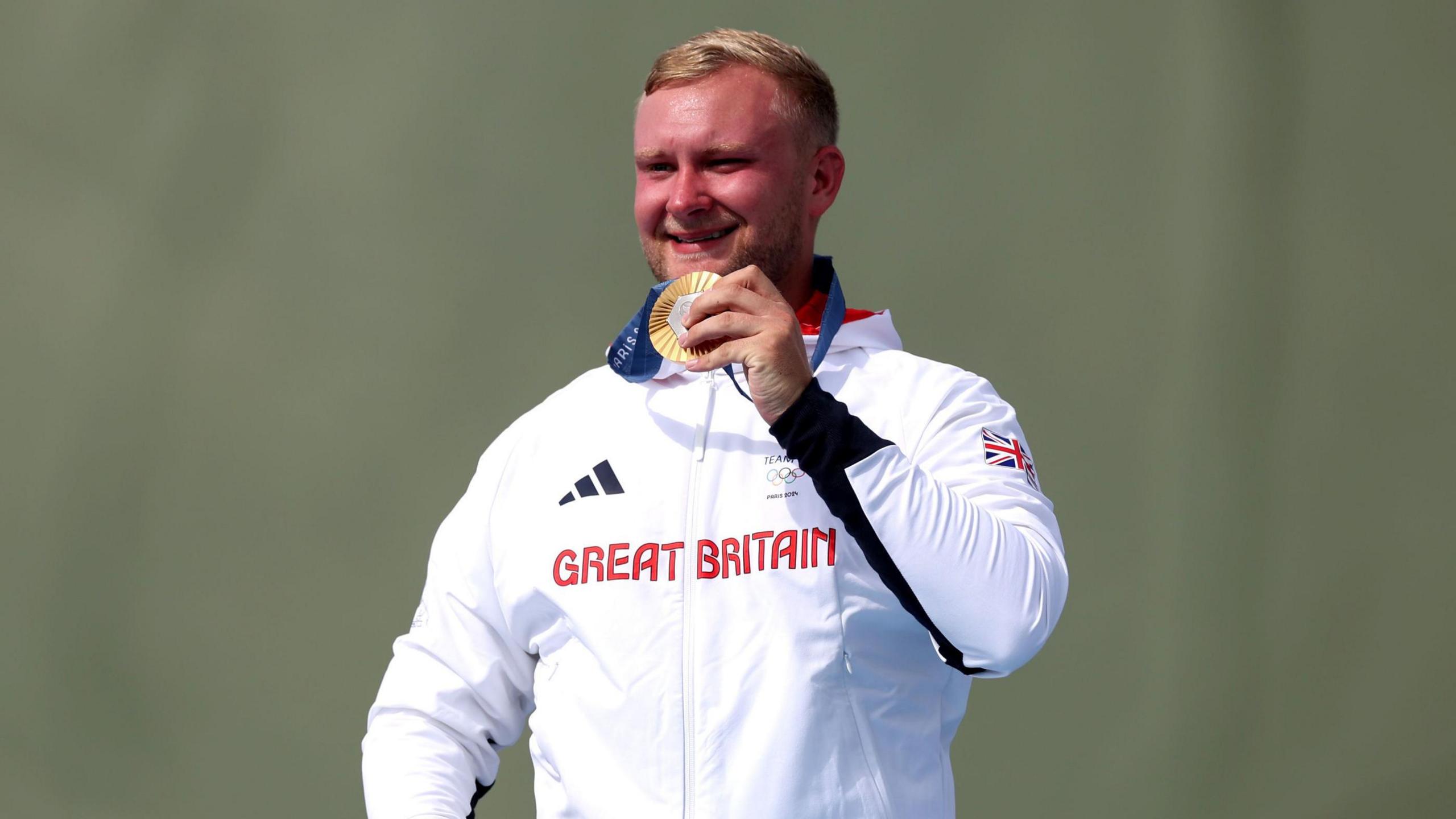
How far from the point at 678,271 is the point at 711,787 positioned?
0.58 metres

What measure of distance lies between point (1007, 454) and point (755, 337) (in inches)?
13.6

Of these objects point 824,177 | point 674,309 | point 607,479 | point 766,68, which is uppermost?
point 766,68

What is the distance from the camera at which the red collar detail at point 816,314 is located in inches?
65.3

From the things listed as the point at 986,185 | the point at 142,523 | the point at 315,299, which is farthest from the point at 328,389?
the point at 986,185

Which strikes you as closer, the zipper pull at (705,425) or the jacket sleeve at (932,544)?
the jacket sleeve at (932,544)

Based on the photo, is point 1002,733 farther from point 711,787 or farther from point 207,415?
point 207,415

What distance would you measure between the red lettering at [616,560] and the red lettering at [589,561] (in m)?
0.01

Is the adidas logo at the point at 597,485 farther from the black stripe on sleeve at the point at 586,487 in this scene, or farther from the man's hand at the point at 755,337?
the man's hand at the point at 755,337

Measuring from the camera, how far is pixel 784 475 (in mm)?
1502

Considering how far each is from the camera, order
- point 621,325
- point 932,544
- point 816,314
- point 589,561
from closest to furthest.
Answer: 1. point 932,544
2. point 589,561
3. point 816,314
4. point 621,325

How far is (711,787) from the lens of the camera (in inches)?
56.0

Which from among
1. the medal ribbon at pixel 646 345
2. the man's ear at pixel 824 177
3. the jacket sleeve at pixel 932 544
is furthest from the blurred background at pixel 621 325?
the jacket sleeve at pixel 932 544

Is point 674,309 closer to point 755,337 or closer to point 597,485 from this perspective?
point 755,337

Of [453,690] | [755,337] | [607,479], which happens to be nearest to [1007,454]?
[755,337]
